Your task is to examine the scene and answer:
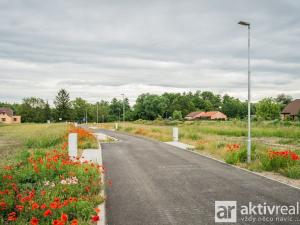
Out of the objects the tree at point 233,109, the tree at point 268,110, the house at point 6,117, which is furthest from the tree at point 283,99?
the house at point 6,117

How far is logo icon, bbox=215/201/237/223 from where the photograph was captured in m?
7.03

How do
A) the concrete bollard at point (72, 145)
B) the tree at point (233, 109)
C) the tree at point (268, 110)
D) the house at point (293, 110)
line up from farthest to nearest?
the tree at point (233, 109) → the tree at point (268, 110) → the house at point (293, 110) → the concrete bollard at point (72, 145)

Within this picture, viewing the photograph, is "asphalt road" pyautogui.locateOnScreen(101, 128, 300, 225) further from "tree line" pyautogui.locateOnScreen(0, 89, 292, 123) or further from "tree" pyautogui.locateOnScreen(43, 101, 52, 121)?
"tree" pyautogui.locateOnScreen(43, 101, 52, 121)

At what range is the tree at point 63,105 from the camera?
397 feet

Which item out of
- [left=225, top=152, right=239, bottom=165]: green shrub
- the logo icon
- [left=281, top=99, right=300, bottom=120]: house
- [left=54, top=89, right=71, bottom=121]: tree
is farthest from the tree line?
the logo icon

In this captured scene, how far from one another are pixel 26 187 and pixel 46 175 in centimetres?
124

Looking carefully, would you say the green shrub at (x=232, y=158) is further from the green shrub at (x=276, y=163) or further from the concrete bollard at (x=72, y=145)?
the concrete bollard at (x=72, y=145)

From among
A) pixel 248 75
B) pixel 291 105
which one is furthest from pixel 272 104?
pixel 248 75

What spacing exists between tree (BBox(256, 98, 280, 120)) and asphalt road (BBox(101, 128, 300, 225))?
85551 mm

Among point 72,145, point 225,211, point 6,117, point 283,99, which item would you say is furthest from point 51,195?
point 283,99

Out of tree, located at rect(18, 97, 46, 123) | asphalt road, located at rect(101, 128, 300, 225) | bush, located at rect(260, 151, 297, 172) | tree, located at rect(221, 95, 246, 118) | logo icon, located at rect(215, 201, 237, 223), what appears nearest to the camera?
logo icon, located at rect(215, 201, 237, 223)

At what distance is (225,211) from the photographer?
7.56 metres

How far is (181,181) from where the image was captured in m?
10.7

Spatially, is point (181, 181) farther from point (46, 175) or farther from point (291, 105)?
point (291, 105)
